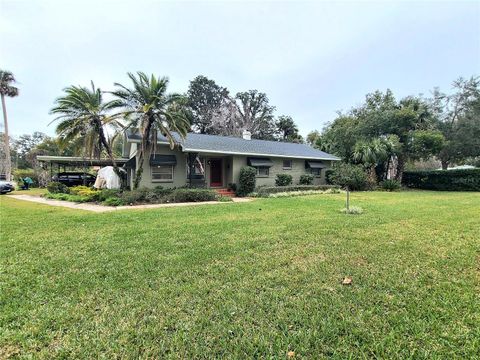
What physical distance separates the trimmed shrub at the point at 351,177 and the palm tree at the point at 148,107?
42.8 ft

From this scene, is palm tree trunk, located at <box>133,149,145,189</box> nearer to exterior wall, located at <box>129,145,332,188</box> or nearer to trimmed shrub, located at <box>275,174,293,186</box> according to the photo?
A: exterior wall, located at <box>129,145,332,188</box>

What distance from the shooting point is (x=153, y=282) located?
3287mm

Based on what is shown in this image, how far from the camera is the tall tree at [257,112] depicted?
4159 cm

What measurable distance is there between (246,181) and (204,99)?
99.0 feet

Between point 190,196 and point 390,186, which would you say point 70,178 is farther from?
point 390,186

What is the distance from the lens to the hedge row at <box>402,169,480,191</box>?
2025 cm

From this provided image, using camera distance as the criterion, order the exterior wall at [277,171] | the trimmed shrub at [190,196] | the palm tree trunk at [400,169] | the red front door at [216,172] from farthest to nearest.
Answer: the palm tree trunk at [400,169] → the red front door at [216,172] → the exterior wall at [277,171] → the trimmed shrub at [190,196]

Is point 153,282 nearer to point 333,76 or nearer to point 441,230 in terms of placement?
point 441,230

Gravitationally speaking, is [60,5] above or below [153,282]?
above

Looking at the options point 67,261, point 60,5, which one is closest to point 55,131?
point 60,5

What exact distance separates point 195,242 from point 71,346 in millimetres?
2917

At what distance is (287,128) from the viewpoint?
43281 mm

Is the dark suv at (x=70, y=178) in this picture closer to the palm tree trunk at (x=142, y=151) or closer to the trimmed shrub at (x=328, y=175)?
the palm tree trunk at (x=142, y=151)

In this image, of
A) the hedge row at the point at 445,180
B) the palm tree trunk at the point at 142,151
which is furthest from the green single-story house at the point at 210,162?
the hedge row at the point at 445,180
